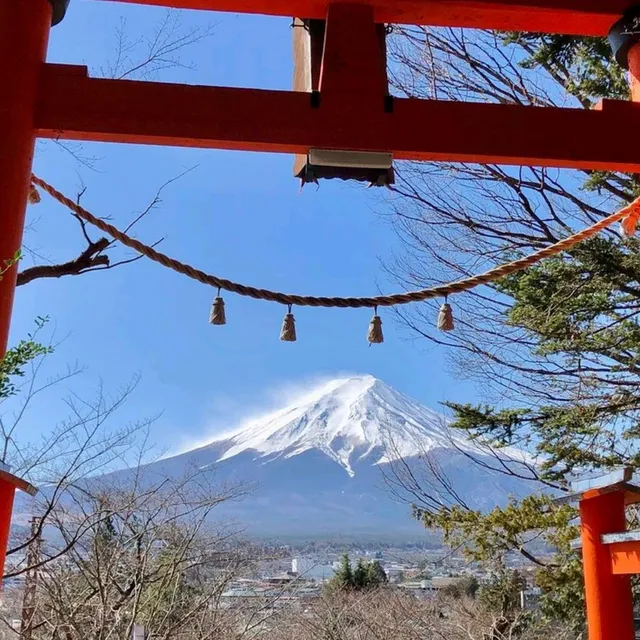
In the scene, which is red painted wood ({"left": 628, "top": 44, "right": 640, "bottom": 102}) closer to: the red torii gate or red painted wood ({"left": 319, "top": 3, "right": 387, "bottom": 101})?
the red torii gate

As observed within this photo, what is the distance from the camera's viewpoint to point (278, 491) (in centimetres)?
5034

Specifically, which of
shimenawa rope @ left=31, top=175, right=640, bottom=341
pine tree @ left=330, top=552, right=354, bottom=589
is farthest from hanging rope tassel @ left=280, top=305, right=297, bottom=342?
pine tree @ left=330, top=552, right=354, bottom=589

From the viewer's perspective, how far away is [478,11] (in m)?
1.75

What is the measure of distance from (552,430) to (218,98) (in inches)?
171

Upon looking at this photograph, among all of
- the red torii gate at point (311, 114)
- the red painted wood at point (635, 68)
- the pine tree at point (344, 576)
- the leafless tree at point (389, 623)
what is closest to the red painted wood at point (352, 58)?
the red torii gate at point (311, 114)

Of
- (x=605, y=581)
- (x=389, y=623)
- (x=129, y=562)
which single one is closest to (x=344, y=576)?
(x=389, y=623)

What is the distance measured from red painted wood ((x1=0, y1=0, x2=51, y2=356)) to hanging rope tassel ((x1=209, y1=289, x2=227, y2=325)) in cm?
52

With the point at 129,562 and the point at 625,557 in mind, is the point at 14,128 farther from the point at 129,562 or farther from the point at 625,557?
the point at 129,562

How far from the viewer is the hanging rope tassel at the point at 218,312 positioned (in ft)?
5.58

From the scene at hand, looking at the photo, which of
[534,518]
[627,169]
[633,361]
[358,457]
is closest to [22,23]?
[627,169]

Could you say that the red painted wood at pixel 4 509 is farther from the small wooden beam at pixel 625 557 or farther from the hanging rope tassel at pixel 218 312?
the small wooden beam at pixel 625 557

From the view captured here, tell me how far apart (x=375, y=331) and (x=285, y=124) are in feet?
1.94

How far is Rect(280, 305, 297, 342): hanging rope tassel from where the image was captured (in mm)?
1704

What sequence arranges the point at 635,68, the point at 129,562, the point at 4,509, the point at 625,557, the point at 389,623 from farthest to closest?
1. the point at 389,623
2. the point at 129,562
3. the point at 635,68
4. the point at 625,557
5. the point at 4,509
